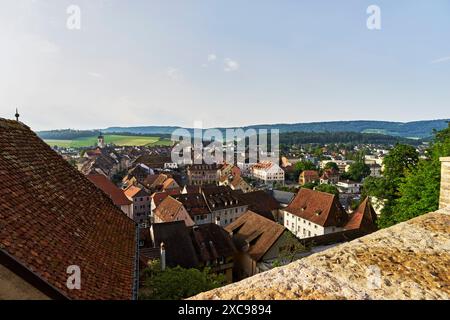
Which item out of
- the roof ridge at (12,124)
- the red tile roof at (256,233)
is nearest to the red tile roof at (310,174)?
the red tile roof at (256,233)

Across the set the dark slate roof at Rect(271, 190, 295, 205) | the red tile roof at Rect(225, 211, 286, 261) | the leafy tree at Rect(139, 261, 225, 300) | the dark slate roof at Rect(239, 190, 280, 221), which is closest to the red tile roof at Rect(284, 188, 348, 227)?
the dark slate roof at Rect(239, 190, 280, 221)

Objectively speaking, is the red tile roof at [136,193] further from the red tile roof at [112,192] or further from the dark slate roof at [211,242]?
the dark slate roof at [211,242]

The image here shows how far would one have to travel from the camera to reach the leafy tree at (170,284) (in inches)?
398

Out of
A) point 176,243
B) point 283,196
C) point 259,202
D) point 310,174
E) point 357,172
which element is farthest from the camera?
point 357,172

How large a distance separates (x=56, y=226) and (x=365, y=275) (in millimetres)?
5665

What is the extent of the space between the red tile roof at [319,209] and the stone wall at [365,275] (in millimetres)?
32374

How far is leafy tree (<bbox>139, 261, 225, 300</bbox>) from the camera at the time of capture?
1012cm

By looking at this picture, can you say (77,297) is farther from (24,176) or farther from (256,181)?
(256,181)

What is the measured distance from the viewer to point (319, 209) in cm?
3600

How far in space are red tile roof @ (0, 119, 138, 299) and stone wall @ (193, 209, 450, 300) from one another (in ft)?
11.8

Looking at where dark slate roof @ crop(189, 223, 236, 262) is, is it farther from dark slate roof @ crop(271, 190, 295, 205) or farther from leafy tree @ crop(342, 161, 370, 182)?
leafy tree @ crop(342, 161, 370, 182)

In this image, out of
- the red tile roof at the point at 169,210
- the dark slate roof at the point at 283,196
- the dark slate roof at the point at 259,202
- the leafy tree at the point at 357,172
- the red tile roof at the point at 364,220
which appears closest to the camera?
the red tile roof at the point at 364,220

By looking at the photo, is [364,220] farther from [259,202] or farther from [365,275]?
[365,275]

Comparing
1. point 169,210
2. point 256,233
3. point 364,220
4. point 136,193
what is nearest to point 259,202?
point 169,210
